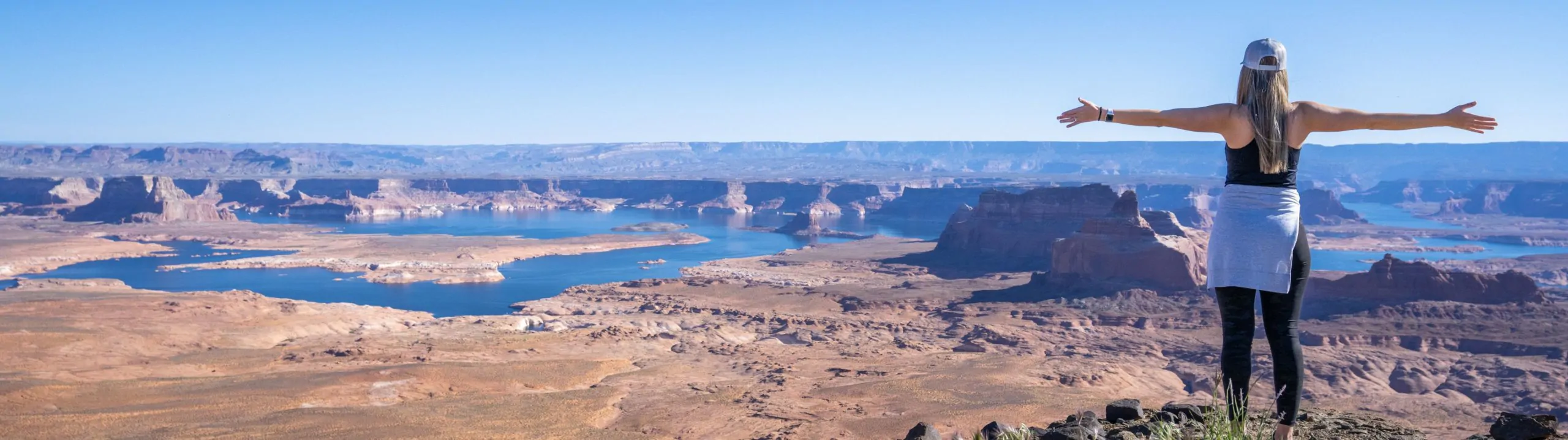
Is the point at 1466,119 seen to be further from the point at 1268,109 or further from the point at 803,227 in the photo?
the point at 803,227

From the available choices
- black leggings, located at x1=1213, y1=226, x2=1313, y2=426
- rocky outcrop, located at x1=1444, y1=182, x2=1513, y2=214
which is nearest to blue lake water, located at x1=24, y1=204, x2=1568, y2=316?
rocky outcrop, located at x1=1444, y1=182, x2=1513, y2=214

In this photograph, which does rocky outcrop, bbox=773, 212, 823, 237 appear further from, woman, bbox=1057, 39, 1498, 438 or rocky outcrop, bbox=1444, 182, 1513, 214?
woman, bbox=1057, 39, 1498, 438

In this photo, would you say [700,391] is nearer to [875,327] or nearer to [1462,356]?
[875,327]

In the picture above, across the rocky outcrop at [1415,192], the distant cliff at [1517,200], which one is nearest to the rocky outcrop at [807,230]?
the distant cliff at [1517,200]

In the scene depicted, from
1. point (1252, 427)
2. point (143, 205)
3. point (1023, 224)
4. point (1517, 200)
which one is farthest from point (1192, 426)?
point (1517, 200)

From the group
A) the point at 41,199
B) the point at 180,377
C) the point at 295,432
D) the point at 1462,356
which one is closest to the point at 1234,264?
the point at 295,432
